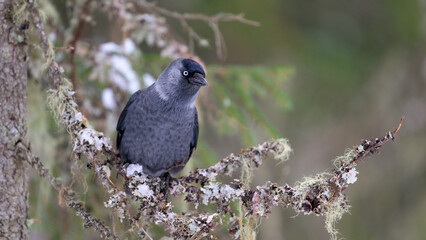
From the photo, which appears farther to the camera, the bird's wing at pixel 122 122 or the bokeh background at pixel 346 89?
the bokeh background at pixel 346 89

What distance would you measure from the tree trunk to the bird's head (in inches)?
42.6

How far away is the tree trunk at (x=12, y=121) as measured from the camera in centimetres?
286

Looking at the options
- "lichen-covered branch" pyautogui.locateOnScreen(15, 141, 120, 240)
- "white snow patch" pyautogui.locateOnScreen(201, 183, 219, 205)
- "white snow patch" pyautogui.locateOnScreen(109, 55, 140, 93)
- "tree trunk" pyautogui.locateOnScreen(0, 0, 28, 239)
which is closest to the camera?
"lichen-covered branch" pyautogui.locateOnScreen(15, 141, 120, 240)

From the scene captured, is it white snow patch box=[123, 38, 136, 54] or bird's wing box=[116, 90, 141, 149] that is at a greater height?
white snow patch box=[123, 38, 136, 54]

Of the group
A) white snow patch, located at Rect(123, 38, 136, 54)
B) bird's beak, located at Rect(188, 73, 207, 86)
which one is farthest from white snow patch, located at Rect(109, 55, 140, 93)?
bird's beak, located at Rect(188, 73, 207, 86)

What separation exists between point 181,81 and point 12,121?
129 cm

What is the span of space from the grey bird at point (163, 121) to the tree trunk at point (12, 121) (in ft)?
2.90

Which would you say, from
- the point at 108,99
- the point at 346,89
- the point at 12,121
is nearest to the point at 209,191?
the point at 12,121

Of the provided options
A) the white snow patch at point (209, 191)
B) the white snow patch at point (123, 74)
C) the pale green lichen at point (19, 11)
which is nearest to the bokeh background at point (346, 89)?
the white snow patch at point (123, 74)

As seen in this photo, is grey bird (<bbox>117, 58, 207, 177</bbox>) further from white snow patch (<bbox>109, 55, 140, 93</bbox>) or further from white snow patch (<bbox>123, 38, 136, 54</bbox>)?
white snow patch (<bbox>123, 38, 136, 54</bbox>)

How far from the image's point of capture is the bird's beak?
3651 millimetres

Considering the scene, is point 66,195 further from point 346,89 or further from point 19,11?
point 346,89

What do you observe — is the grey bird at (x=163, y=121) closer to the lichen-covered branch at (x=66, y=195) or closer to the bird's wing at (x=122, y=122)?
the bird's wing at (x=122, y=122)

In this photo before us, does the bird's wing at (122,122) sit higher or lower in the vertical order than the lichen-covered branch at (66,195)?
higher
